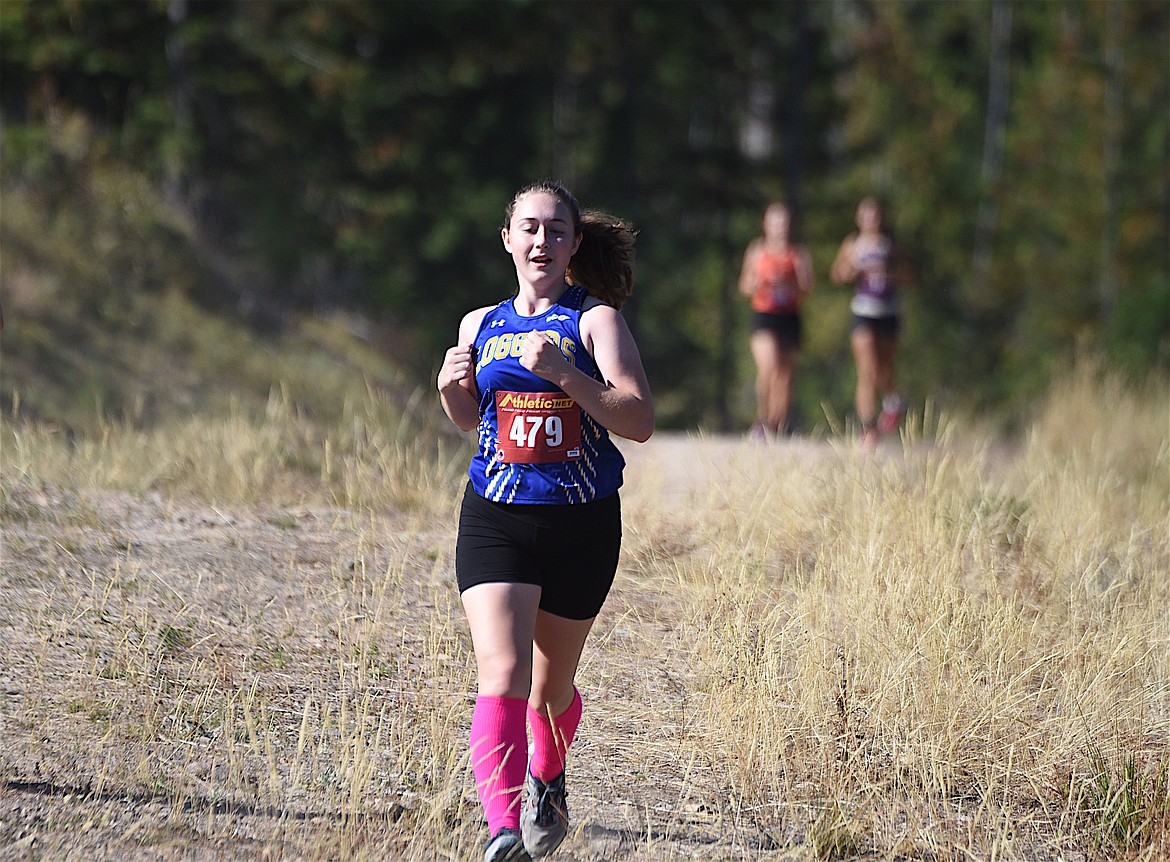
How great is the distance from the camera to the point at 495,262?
21766mm

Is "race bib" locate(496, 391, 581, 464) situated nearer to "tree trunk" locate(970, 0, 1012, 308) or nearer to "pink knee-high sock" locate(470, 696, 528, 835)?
"pink knee-high sock" locate(470, 696, 528, 835)

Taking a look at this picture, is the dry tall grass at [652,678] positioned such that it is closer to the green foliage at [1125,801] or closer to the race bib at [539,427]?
the green foliage at [1125,801]

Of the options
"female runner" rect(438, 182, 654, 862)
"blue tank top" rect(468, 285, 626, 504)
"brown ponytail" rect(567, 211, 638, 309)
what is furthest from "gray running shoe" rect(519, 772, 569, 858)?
"brown ponytail" rect(567, 211, 638, 309)

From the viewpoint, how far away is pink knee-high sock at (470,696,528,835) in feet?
11.5

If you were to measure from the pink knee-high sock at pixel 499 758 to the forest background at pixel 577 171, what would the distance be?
26.3ft

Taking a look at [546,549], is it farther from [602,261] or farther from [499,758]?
[602,261]

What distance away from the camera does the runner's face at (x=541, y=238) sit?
3703 millimetres

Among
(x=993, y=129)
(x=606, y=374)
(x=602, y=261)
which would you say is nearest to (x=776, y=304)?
(x=602, y=261)

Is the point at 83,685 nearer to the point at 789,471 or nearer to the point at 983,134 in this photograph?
the point at 789,471

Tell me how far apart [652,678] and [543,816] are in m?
1.31

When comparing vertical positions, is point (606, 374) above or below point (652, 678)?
above

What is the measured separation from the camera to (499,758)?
11.6ft

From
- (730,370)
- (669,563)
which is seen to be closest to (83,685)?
(669,563)

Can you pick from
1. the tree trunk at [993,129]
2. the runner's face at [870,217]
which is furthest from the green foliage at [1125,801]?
the tree trunk at [993,129]
